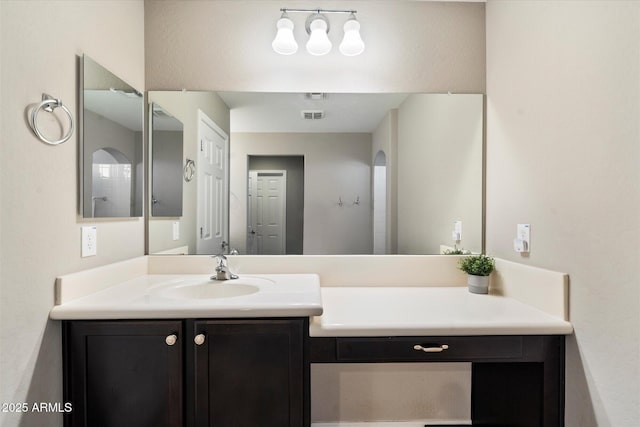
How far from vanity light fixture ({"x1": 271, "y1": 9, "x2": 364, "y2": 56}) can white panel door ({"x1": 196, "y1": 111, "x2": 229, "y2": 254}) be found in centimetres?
52

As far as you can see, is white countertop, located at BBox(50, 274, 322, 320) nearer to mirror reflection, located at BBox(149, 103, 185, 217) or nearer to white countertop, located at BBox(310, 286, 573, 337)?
white countertop, located at BBox(310, 286, 573, 337)

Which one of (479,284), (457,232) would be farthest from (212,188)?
(479,284)

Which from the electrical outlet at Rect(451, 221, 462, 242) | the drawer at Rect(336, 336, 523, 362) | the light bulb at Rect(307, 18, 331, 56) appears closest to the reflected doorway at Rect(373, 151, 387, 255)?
the electrical outlet at Rect(451, 221, 462, 242)

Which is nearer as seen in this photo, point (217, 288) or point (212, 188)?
point (217, 288)

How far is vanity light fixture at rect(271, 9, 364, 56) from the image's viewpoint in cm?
159

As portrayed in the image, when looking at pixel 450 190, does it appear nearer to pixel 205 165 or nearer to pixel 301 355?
pixel 301 355

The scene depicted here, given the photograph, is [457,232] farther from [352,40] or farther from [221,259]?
[221,259]

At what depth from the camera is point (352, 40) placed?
1.61 metres

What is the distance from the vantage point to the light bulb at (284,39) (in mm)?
1587

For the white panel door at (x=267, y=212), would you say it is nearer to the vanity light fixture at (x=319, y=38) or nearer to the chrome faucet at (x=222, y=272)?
the chrome faucet at (x=222, y=272)

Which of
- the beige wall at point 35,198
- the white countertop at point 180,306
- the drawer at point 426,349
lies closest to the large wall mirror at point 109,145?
the beige wall at point 35,198

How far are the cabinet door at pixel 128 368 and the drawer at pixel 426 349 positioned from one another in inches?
22.0

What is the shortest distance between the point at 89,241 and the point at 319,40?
131 centimetres

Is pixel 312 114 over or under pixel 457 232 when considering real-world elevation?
over
